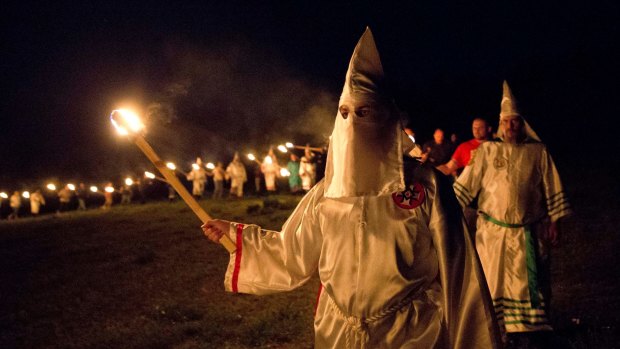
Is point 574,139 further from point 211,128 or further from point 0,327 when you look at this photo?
point 211,128

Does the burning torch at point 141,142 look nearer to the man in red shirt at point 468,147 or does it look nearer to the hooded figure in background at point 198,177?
the man in red shirt at point 468,147

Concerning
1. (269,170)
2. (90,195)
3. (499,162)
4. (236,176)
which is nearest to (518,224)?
(499,162)

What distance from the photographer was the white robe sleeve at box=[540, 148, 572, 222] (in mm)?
4645

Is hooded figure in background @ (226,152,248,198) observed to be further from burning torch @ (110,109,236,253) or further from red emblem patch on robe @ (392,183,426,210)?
red emblem patch on robe @ (392,183,426,210)

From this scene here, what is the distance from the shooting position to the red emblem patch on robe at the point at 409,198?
2523 millimetres

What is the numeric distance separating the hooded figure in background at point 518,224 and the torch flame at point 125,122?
3701 millimetres

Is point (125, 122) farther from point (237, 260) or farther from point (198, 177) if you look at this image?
point (198, 177)

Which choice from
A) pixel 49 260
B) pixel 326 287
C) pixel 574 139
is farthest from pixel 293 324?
pixel 574 139

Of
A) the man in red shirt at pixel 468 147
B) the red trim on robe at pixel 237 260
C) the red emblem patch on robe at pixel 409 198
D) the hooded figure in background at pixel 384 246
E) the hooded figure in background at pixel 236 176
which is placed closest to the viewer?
the hooded figure in background at pixel 384 246

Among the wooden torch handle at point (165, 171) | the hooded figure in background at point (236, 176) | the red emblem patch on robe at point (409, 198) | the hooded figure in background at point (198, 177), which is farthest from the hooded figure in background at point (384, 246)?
the hooded figure in background at point (198, 177)

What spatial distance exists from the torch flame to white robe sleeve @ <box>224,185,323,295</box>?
0.87 m

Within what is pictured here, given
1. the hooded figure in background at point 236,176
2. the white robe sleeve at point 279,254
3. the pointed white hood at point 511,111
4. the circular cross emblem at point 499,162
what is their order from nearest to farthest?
1. the white robe sleeve at point 279,254
2. the circular cross emblem at point 499,162
3. the pointed white hood at point 511,111
4. the hooded figure in background at point 236,176

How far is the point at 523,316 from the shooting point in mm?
4598

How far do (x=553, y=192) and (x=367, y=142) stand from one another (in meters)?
3.14
